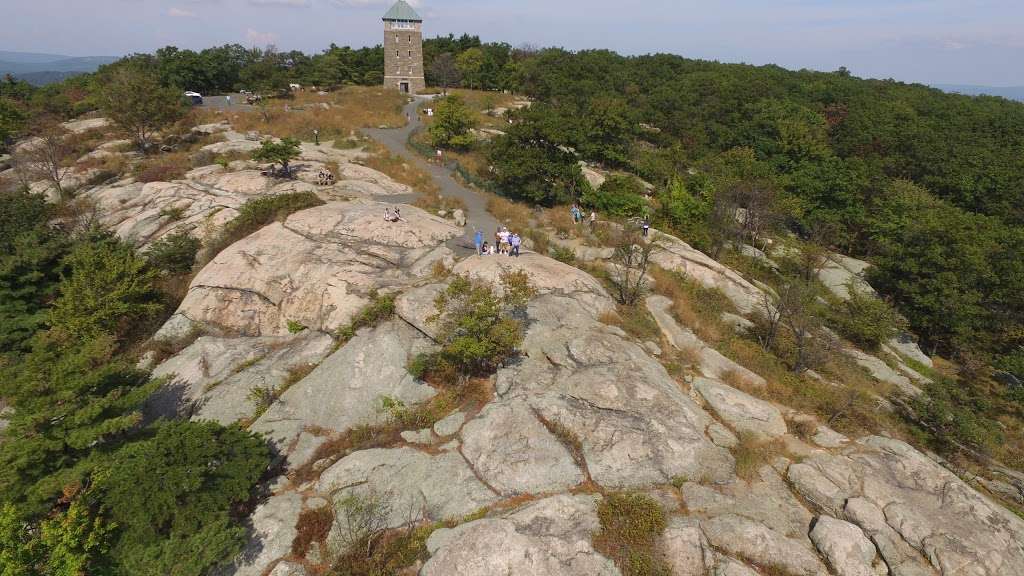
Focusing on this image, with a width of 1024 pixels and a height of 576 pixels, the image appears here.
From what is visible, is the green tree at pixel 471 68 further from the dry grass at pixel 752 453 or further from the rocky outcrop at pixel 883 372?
the dry grass at pixel 752 453

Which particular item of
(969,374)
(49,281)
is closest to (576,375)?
(49,281)

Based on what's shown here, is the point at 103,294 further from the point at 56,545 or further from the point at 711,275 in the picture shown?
the point at 711,275

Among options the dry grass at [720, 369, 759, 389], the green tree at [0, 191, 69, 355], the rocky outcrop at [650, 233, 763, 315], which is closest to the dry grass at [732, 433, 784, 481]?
the dry grass at [720, 369, 759, 389]

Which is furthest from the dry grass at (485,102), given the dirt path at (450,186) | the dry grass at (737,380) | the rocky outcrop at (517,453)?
the rocky outcrop at (517,453)

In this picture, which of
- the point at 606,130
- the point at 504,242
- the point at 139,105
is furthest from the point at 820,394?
the point at 139,105

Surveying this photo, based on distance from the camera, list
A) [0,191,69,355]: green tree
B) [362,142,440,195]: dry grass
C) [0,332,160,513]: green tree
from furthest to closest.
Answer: [362,142,440,195]: dry grass < [0,191,69,355]: green tree < [0,332,160,513]: green tree

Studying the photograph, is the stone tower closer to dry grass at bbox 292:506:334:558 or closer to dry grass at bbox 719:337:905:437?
dry grass at bbox 719:337:905:437
